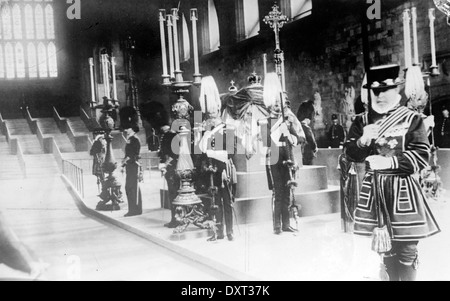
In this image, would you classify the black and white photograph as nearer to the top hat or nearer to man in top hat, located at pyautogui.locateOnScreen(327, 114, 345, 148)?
the top hat

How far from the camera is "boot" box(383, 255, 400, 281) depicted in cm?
358

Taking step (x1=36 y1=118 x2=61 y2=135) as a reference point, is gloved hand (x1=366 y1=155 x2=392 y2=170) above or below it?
below

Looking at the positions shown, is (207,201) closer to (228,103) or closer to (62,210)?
(228,103)

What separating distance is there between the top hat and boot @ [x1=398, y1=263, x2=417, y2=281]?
135 cm

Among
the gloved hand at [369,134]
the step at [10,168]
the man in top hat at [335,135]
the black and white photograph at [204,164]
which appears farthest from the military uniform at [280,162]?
the man in top hat at [335,135]

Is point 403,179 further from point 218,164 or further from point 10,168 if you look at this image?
point 10,168

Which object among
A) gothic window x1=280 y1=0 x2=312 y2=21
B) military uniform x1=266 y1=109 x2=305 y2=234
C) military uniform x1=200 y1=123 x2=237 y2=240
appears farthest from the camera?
gothic window x1=280 y1=0 x2=312 y2=21

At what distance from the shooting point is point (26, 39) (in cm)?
498

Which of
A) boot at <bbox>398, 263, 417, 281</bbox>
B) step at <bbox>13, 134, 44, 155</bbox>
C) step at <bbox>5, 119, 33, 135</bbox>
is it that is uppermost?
Result: step at <bbox>5, 119, 33, 135</bbox>

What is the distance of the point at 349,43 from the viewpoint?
379 inches

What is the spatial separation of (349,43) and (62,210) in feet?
21.1

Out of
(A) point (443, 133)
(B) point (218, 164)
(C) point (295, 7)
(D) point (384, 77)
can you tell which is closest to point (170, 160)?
(B) point (218, 164)

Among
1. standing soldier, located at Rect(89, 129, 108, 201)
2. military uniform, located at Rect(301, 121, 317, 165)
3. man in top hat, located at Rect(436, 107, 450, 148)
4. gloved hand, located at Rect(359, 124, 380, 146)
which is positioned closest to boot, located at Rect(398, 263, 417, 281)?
gloved hand, located at Rect(359, 124, 380, 146)

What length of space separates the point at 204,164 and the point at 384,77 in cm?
218
